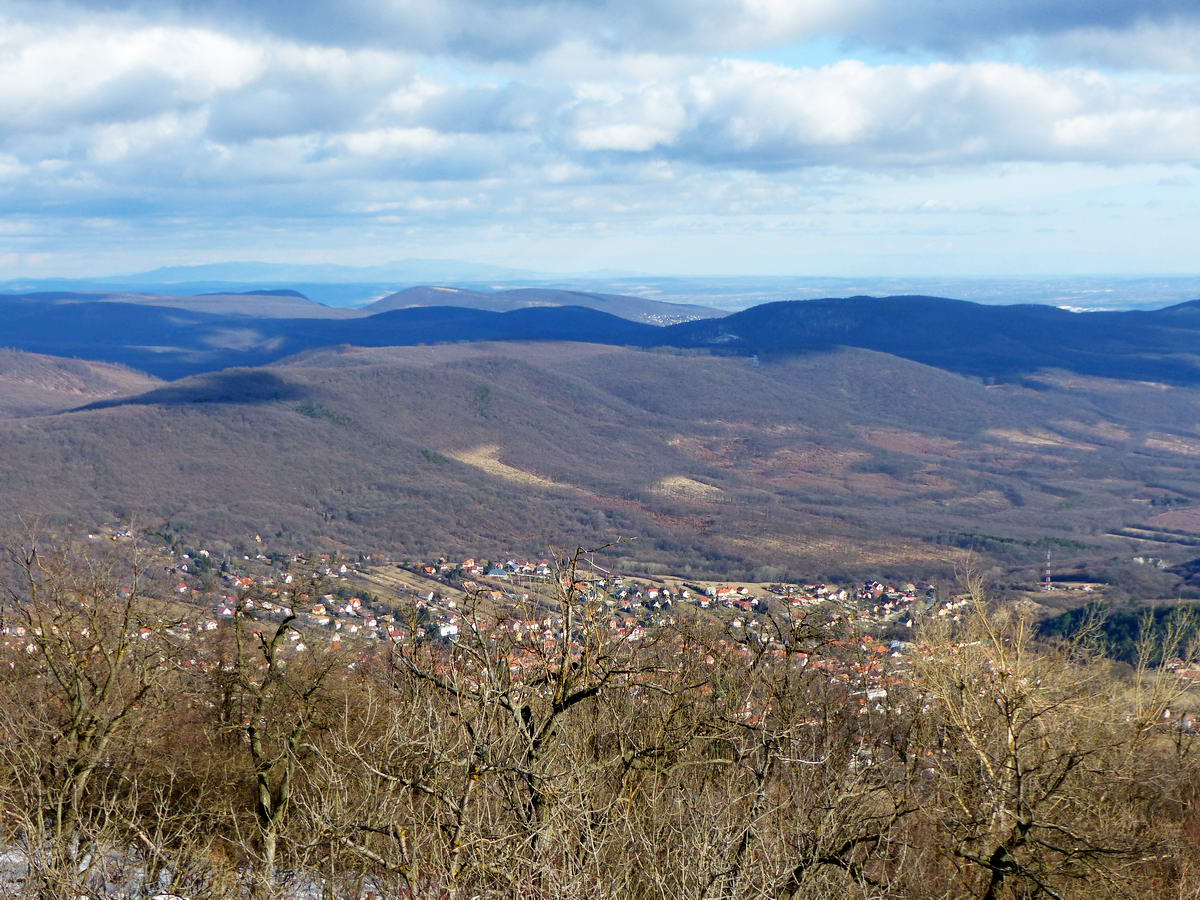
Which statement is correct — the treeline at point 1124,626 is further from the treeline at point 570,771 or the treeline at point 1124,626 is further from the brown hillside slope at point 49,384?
the brown hillside slope at point 49,384

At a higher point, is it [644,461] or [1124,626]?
[1124,626]

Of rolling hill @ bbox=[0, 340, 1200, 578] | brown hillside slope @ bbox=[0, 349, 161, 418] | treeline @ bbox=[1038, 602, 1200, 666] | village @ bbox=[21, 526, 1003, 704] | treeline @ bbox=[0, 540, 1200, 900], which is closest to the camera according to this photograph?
treeline @ bbox=[0, 540, 1200, 900]

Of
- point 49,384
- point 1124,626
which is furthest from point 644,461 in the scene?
point 49,384

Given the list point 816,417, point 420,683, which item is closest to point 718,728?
point 420,683

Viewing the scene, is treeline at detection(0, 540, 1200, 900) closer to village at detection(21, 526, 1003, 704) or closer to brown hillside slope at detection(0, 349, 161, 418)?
village at detection(21, 526, 1003, 704)

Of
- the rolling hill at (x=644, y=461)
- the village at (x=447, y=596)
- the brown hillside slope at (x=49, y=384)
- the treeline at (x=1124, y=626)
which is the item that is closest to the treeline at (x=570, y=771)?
the village at (x=447, y=596)

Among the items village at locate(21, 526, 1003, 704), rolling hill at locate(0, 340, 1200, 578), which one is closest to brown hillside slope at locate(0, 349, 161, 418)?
rolling hill at locate(0, 340, 1200, 578)

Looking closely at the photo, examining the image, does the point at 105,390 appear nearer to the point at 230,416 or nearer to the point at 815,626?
the point at 230,416

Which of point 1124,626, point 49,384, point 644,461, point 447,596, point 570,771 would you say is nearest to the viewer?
point 570,771

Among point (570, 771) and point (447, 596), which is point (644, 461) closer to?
point (447, 596)
